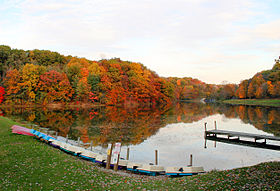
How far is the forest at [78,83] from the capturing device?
71.0m

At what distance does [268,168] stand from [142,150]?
11318mm

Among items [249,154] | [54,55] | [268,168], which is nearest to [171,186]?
[268,168]

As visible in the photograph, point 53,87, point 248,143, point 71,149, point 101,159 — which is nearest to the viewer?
point 101,159

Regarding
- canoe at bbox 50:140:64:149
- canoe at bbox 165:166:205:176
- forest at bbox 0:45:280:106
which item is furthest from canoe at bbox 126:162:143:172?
forest at bbox 0:45:280:106

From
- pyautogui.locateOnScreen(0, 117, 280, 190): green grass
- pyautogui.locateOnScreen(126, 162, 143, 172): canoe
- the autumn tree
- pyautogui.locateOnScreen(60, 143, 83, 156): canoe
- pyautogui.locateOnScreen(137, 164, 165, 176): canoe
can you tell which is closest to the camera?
pyautogui.locateOnScreen(0, 117, 280, 190): green grass

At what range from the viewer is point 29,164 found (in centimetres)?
1244

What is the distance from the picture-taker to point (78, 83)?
80.3 m

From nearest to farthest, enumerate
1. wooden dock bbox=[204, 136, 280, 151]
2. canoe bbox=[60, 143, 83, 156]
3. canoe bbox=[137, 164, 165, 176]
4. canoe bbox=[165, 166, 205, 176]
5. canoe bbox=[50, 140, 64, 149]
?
canoe bbox=[165, 166, 205, 176] < canoe bbox=[137, 164, 165, 176] < canoe bbox=[60, 143, 83, 156] < canoe bbox=[50, 140, 64, 149] < wooden dock bbox=[204, 136, 280, 151]

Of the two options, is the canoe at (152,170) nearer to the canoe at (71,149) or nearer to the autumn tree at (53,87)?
the canoe at (71,149)

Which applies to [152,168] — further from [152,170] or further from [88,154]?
[88,154]

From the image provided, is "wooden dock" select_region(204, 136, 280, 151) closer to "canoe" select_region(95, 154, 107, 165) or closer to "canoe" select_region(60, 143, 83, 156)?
"canoe" select_region(95, 154, 107, 165)

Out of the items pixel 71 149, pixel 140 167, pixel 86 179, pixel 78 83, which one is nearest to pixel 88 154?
pixel 71 149

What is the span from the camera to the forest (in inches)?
2795

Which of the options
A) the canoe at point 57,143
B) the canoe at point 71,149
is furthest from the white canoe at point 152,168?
the canoe at point 57,143
